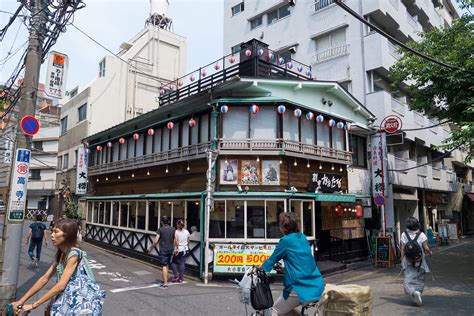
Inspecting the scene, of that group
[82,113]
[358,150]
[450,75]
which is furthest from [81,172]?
[450,75]

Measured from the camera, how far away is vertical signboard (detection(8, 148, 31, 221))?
773 cm

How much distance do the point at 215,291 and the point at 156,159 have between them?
8092mm

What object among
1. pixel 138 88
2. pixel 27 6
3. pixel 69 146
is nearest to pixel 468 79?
pixel 27 6

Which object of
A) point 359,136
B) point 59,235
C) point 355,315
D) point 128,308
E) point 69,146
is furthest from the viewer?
point 69,146

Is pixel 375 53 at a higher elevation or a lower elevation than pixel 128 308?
higher

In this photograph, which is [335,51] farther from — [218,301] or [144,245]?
[218,301]

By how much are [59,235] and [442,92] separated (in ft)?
45.4

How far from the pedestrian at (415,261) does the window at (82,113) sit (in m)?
24.2

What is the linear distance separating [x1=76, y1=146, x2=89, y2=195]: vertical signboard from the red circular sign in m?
18.5

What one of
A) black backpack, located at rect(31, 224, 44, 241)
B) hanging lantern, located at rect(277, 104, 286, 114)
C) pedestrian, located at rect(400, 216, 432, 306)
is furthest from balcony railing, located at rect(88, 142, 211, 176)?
pedestrian, located at rect(400, 216, 432, 306)

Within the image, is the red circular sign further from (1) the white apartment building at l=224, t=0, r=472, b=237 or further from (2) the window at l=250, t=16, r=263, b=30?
(2) the window at l=250, t=16, r=263, b=30

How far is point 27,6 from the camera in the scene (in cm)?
911

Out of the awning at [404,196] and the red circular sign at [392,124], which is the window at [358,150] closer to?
the red circular sign at [392,124]

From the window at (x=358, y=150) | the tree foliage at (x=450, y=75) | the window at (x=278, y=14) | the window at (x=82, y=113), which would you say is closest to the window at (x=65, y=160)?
the window at (x=82, y=113)
